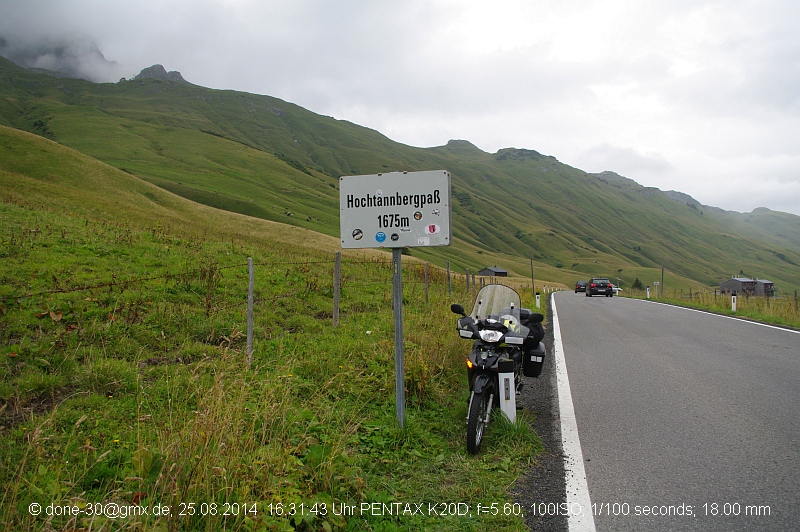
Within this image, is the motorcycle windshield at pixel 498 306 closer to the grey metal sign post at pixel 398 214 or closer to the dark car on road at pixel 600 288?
the grey metal sign post at pixel 398 214

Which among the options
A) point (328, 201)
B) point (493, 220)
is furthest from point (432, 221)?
point (493, 220)

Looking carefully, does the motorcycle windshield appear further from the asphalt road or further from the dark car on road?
the dark car on road

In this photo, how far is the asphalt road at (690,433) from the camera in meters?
3.46

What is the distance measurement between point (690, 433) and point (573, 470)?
5.22ft

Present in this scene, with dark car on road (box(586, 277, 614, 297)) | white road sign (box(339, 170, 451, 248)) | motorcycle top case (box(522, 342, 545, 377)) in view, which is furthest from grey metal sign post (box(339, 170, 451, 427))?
dark car on road (box(586, 277, 614, 297))

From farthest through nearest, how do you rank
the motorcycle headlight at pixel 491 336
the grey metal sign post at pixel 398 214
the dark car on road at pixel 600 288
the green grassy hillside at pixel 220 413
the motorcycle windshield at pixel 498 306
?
the dark car on road at pixel 600 288
the motorcycle windshield at pixel 498 306
the motorcycle headlight at pixel 491 336
the grey metal sign post at pixel 398 214
the green grassy hillside at pixel 220 413

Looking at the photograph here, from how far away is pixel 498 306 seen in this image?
6047 mm

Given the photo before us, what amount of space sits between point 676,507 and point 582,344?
24.1 feet

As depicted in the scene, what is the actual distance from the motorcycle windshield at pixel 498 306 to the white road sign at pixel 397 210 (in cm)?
140

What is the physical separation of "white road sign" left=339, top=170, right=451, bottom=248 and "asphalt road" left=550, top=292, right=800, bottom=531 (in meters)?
2.47

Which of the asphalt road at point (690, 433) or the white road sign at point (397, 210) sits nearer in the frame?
the asphalt road at point (690, 433)

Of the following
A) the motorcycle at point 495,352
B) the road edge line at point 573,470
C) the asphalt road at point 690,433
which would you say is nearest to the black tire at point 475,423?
the motorcycle at point 495,352

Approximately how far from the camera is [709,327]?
42.4 ft

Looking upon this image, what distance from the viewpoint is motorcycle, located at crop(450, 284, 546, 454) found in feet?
15.6
